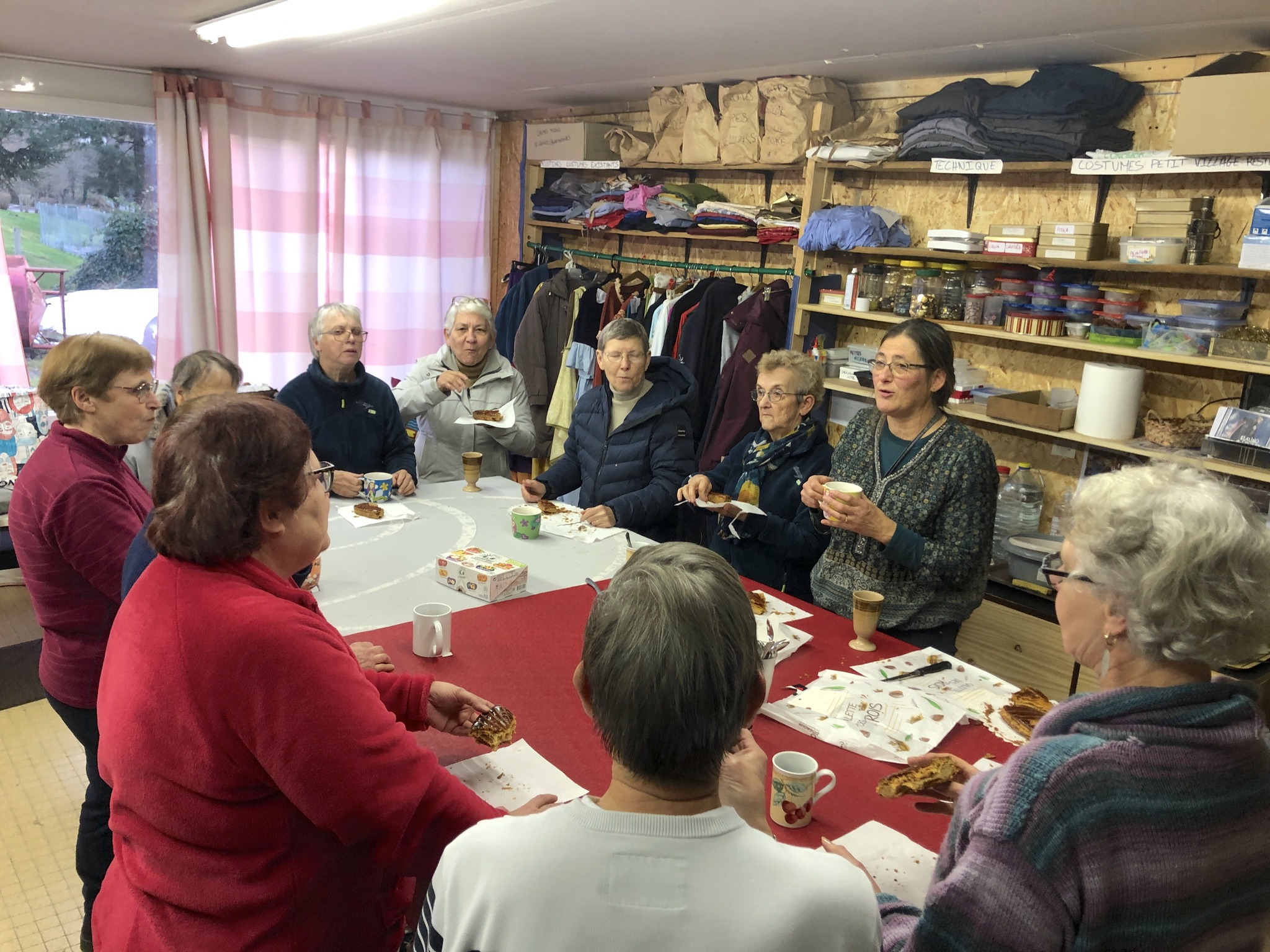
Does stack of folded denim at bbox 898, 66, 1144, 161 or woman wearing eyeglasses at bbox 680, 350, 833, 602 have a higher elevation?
stack of folded denim at bbox 898, 66, 1144, 161

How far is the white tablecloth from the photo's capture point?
7.67ft

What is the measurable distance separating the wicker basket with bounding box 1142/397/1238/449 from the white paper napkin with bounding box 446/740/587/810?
2952 millimetres

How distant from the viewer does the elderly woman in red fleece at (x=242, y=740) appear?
1196mm

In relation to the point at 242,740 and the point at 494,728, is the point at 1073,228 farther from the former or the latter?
the point at 242,740

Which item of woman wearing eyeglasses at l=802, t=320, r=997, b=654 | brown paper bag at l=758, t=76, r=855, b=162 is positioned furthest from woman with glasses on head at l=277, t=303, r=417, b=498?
brown paper bag at l=758, t=76, r=855, b=162

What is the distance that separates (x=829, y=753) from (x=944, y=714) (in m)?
0.30

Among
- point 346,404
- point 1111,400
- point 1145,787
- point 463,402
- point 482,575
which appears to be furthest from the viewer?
point 463,402

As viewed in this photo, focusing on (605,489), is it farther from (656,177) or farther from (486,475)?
(656,177)

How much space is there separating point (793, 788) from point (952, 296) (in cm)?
320

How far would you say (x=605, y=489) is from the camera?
3586 mm

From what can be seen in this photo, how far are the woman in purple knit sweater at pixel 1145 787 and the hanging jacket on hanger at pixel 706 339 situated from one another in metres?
3.83

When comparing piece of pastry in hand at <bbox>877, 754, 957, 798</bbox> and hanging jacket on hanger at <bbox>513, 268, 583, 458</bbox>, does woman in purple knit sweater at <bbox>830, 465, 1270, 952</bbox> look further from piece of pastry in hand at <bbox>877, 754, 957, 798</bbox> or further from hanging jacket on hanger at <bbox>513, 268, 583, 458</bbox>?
hanging jacket on hanger at <bbox>513, 268, 583, 458</bbox>

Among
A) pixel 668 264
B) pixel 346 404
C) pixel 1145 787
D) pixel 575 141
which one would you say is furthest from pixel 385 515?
pixel 575 141

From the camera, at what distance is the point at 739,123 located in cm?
469
